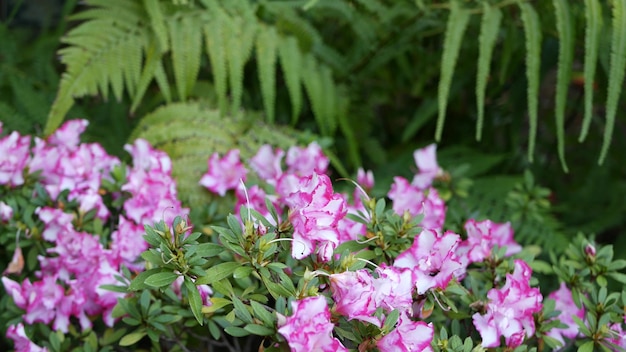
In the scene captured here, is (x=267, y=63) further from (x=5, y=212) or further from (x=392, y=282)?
(x=392, y=282)

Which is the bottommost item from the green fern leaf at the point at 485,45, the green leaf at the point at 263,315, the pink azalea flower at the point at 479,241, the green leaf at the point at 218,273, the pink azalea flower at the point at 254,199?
the pink azalea flower at the point at 254,199

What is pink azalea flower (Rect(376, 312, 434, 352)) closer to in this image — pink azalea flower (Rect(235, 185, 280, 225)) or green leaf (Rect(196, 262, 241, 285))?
green leaf (Rect(196, 262, 241, 285))

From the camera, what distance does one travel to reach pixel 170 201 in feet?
4.34

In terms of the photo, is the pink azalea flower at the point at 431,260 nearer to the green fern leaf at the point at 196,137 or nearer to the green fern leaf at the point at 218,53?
the green fern leaf at the point at 196,137

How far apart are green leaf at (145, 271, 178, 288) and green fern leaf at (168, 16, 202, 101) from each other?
33.4 inches

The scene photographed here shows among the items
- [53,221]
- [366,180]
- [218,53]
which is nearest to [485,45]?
[366,180]

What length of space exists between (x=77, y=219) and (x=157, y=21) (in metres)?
0.57

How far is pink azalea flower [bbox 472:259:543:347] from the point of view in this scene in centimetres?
101

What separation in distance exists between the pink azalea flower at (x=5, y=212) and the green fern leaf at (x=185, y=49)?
0.52 meters

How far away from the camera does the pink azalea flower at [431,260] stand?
3.20ft

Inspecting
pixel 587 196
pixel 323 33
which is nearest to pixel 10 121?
pixel 323 33

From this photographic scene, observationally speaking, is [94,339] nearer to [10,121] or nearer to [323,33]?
[10,121]

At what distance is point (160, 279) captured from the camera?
876 mm

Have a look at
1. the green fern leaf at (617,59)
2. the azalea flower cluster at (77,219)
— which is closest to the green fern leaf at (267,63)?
the azalea flower cluster at (77,219)
